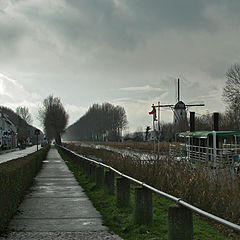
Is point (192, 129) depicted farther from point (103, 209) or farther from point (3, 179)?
point (3, 179)

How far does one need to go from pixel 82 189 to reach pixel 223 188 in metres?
6.21

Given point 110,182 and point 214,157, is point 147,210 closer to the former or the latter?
point 110,182

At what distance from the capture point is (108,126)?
145750 mm

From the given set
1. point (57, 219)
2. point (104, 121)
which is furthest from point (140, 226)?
point (104, 121)

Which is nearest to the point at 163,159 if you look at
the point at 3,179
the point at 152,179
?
the point at 152,179

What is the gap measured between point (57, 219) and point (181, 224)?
3766 mm

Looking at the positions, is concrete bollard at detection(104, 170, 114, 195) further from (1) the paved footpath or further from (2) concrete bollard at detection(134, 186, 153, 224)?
(2) concrete bollard at detection(134, 186, 153, 224)

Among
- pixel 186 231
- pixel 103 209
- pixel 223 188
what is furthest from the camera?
pixel 103 209

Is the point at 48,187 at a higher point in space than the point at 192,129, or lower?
Answer: lower

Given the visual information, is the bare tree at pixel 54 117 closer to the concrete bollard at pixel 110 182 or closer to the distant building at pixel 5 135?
the distant building at pixel 5 135

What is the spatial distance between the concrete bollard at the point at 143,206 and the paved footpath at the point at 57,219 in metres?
0.65

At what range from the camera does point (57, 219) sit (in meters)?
8.33

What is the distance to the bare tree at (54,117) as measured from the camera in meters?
86.5

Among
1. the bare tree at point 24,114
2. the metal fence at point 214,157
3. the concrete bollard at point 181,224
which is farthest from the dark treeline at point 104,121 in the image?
the concrete bollard at point 181,224
